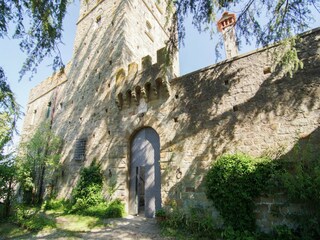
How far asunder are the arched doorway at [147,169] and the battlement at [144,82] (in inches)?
51.6

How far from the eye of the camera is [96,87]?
373 inches

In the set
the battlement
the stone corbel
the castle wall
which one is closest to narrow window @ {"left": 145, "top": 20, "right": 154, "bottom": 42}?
the castle wall

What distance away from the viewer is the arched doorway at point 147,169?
21.3 ft

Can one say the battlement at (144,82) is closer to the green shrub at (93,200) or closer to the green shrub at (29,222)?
the green shrub at (93,200)

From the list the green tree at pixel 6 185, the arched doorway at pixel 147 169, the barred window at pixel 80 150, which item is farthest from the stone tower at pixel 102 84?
the green tree at pixel 6 185

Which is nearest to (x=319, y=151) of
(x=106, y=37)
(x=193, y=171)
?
(x=193, y=171)

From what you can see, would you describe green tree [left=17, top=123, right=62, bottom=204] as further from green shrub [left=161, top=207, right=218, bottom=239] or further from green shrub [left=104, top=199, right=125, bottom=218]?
green shrub [left=161, top=207, right=218, bottom=239]

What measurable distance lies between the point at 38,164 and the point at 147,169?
616cm

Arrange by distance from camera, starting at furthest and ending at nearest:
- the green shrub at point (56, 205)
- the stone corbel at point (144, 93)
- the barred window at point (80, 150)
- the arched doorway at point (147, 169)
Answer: the barred window at point (80, 150), the green shrub at point (56, 205), the stone corbel at point (144, 93), the arched doorway at point (147, 169)

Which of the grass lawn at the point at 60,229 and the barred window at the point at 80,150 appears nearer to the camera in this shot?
the grass lawn at the point at 60,229

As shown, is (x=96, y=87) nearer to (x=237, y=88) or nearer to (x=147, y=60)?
(x=147, y=60)

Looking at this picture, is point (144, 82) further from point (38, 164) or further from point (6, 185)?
point (38, 164)

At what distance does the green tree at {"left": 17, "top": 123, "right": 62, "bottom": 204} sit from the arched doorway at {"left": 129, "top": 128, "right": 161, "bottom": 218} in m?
4.42

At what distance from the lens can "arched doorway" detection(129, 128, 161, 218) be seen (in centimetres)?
648
